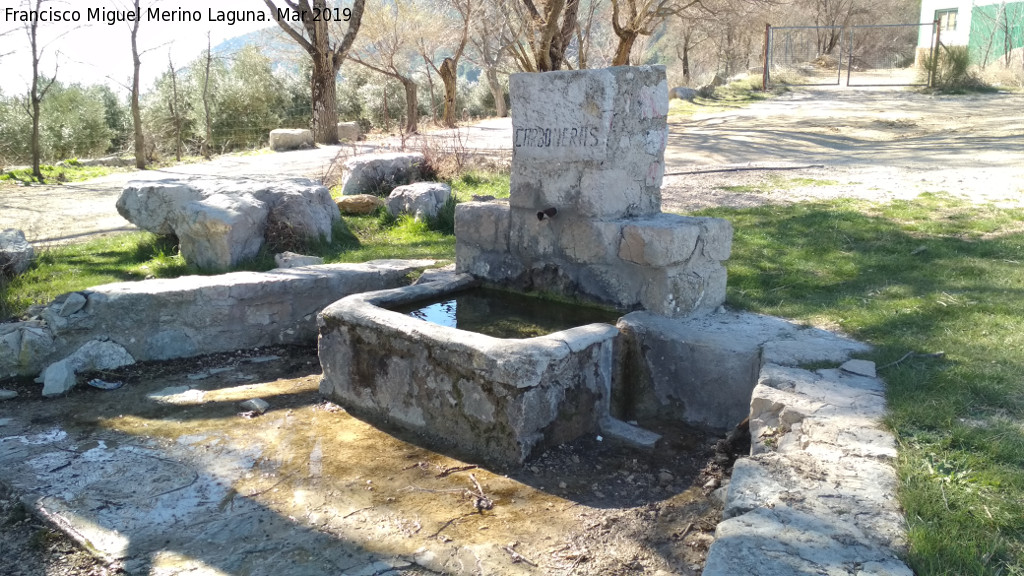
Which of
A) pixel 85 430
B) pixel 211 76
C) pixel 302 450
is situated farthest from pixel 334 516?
pixel 211 76

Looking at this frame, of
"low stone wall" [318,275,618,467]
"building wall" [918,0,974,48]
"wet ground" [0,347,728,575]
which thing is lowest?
"wet ground" [0,347,728,575]

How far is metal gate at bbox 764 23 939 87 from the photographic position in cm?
2142

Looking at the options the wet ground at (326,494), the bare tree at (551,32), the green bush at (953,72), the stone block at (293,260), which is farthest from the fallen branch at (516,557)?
the green bush at (953,72)

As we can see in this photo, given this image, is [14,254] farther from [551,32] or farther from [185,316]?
[551,32]

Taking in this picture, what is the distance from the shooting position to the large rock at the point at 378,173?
9.33 meters

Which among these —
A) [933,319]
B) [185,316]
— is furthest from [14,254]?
[933,319]

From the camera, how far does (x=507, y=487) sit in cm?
340

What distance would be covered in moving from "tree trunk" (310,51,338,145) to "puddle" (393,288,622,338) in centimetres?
1085

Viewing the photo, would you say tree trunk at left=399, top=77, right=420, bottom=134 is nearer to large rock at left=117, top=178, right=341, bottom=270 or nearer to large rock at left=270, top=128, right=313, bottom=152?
large rock at left=270, top=128, right=313, bottom=152

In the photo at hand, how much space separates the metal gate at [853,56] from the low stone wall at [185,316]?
1729 centimetres

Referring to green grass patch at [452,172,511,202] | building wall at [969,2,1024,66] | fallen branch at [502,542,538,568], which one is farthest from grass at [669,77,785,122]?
fallen branch at [502,542,538,568]

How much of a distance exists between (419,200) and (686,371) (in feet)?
15.3

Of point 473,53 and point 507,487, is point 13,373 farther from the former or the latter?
point 473,53

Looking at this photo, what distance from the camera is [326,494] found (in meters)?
3.41
